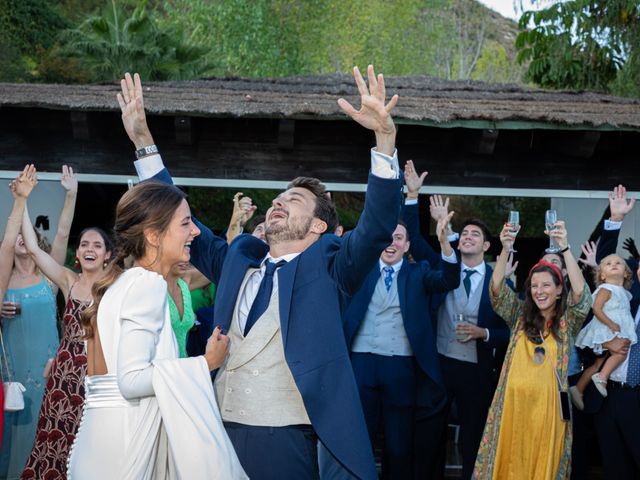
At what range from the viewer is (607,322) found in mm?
6988

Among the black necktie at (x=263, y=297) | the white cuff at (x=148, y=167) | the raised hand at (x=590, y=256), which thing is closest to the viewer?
the black necktie at (x=263, y=297)

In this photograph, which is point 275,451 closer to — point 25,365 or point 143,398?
point 143,398

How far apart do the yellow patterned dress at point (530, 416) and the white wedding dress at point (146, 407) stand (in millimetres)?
3832

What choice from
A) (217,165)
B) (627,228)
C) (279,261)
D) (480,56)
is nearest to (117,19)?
(217,165)

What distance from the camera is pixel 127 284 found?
3455 mm

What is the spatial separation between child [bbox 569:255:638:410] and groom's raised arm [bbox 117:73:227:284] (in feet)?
11.6

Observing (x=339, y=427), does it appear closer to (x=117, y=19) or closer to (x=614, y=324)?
(x=614, y=324)

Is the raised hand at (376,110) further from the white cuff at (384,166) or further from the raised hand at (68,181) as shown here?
the raised hand at (68,181)

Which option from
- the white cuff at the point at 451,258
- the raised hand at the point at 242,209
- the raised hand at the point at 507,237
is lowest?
the white cuff at the point at 451,258

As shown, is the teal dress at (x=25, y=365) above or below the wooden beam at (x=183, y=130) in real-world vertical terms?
below

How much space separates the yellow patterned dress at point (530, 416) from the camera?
6691 mm

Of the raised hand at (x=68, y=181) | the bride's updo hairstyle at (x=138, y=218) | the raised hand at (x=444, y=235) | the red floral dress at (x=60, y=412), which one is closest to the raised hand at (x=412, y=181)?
the raised hand at (x=444, y=235)

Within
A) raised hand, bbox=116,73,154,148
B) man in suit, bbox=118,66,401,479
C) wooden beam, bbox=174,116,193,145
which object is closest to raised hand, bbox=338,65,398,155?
man in suit, bbox=118,66,401,479

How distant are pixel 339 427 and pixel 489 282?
387 cm
